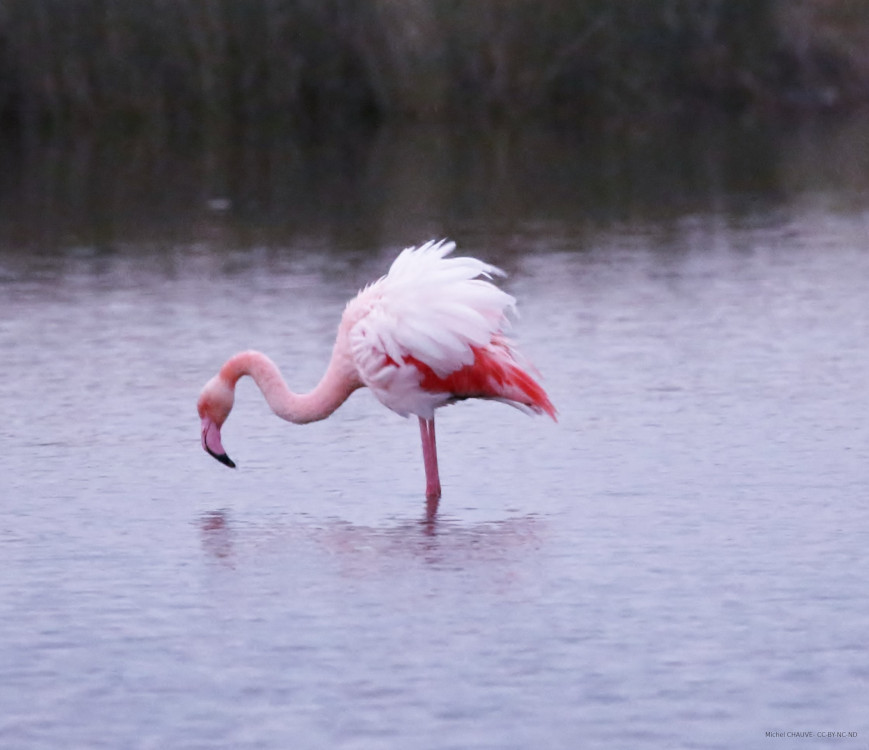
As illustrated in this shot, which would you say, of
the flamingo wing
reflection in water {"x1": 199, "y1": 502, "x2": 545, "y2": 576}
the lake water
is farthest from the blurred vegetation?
reflection in water {"x1": 199, "y1": 502, "x2": 545, "y2": 576}

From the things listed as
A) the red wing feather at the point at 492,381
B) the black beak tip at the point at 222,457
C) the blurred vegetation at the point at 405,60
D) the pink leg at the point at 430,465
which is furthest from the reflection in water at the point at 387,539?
the blurred vegetation at the point at 405,60

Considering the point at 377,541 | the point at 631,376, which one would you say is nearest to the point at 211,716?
the point at 377,541

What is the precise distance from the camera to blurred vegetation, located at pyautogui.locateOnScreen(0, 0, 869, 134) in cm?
4156

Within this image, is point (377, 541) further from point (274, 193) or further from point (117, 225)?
point (274, 193)

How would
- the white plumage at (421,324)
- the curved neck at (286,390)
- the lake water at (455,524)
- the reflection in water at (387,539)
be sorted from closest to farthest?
1. the lake water at (455,524)
2. the reflection in water at (387,539)
3. the white plumage at (421,324)
4. the curved neck at (286,390)

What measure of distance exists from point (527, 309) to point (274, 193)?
11900 mm

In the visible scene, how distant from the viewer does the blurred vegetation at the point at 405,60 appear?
136ft

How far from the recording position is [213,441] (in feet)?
27.9

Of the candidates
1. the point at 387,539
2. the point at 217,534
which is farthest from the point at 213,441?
the point at 387,539

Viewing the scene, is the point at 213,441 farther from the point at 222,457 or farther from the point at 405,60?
the point at 405,60

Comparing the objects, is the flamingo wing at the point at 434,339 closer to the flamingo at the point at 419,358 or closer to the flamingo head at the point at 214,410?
the flamingo at the point at 419,358

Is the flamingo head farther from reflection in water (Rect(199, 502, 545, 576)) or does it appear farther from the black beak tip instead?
reflection in water (Rect(199, 502, 545, 576))

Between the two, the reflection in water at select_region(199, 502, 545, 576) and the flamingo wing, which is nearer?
the reflection in water at select_region(199, 502, 545, 576)

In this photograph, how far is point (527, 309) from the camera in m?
13.9
